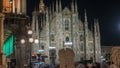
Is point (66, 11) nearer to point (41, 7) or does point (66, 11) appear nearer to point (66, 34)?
point (66, 34)

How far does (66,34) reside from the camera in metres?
75.8

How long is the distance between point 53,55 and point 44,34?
513 centimetres

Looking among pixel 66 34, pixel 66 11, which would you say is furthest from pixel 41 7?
pixel 66 34

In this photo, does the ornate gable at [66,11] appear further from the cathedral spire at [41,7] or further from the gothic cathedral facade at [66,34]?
the cathedral spire at [41,7]

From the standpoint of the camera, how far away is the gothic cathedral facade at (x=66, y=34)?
241 feet

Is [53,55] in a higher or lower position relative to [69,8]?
lower

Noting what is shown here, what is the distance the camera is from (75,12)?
3004 inches

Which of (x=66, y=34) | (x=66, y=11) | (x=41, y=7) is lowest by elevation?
(x=66, y=34)

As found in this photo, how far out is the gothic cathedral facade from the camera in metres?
73.4

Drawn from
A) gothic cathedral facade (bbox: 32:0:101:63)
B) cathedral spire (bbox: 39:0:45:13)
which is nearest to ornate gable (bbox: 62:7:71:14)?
gothic cathedral facade (bbox: 32:0:101:63)

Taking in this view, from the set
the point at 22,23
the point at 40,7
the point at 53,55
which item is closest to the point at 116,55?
the point at 22,23

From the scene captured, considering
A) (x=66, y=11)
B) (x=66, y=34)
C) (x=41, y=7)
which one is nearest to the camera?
(x=66, y=34)

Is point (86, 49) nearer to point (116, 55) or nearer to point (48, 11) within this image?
point (48, 11)

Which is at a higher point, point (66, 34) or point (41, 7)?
point (41, 7)
